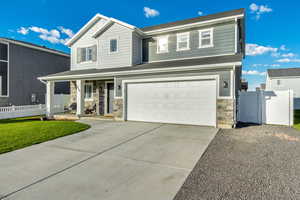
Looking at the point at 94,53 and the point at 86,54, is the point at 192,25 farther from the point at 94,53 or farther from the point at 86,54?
the point at 86,54

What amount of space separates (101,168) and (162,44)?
30.8 feet

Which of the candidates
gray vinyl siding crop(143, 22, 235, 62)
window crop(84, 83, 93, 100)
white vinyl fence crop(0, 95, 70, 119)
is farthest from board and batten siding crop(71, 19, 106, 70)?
gray vinyl siding crop(143, 22, 235, 62)

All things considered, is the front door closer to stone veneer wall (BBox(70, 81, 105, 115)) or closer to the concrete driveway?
stone veneer wall (BBox(70, 81, 105, 115))

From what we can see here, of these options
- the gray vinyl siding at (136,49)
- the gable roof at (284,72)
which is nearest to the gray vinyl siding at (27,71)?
the gray vinyl siding at (136,49)

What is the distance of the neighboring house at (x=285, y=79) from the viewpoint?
23312mm

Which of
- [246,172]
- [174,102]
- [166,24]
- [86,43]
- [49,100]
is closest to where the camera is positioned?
[246,172]

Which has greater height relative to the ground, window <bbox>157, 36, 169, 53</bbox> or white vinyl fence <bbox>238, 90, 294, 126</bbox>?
window <bbox>157, 36, 169, 53</bbox>

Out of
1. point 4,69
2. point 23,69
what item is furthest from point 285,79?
point 4,69

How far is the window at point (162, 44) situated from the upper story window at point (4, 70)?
12.9m

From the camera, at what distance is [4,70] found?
43.3 ft

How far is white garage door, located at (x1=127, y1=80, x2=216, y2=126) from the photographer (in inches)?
301

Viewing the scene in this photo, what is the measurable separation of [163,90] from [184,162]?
210 inches

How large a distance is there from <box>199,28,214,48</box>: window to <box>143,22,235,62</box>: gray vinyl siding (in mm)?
185

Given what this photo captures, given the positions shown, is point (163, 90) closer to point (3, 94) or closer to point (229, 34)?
point (229, 34)
